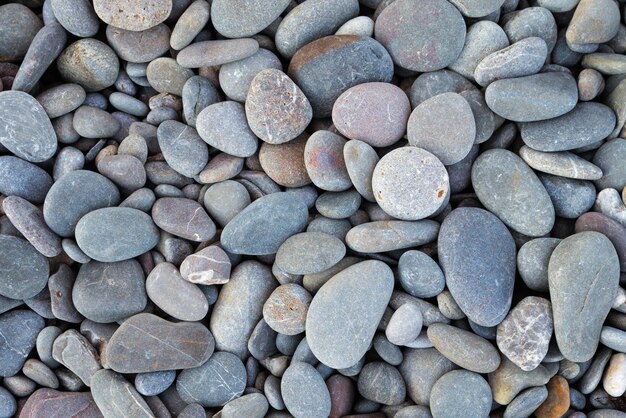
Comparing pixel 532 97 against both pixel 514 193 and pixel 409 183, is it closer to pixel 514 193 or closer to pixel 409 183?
pixel 514 193

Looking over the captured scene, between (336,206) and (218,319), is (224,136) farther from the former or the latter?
(218,319)

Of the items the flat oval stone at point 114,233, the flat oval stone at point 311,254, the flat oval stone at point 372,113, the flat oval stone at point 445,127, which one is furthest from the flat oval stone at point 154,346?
the flat oval stone at point 445,127

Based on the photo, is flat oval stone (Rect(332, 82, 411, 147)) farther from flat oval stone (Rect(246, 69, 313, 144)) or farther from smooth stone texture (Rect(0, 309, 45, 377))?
smooth stone texture (Rect(0, 309, 45, 377))

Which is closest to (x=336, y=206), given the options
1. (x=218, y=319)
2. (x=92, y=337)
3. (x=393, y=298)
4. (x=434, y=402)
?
(x=393, y=298)

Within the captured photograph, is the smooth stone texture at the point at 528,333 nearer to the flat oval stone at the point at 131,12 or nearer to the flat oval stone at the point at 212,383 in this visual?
the flat oval stone at the point at 212,383

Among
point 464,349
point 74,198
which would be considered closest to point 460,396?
point 464,349
